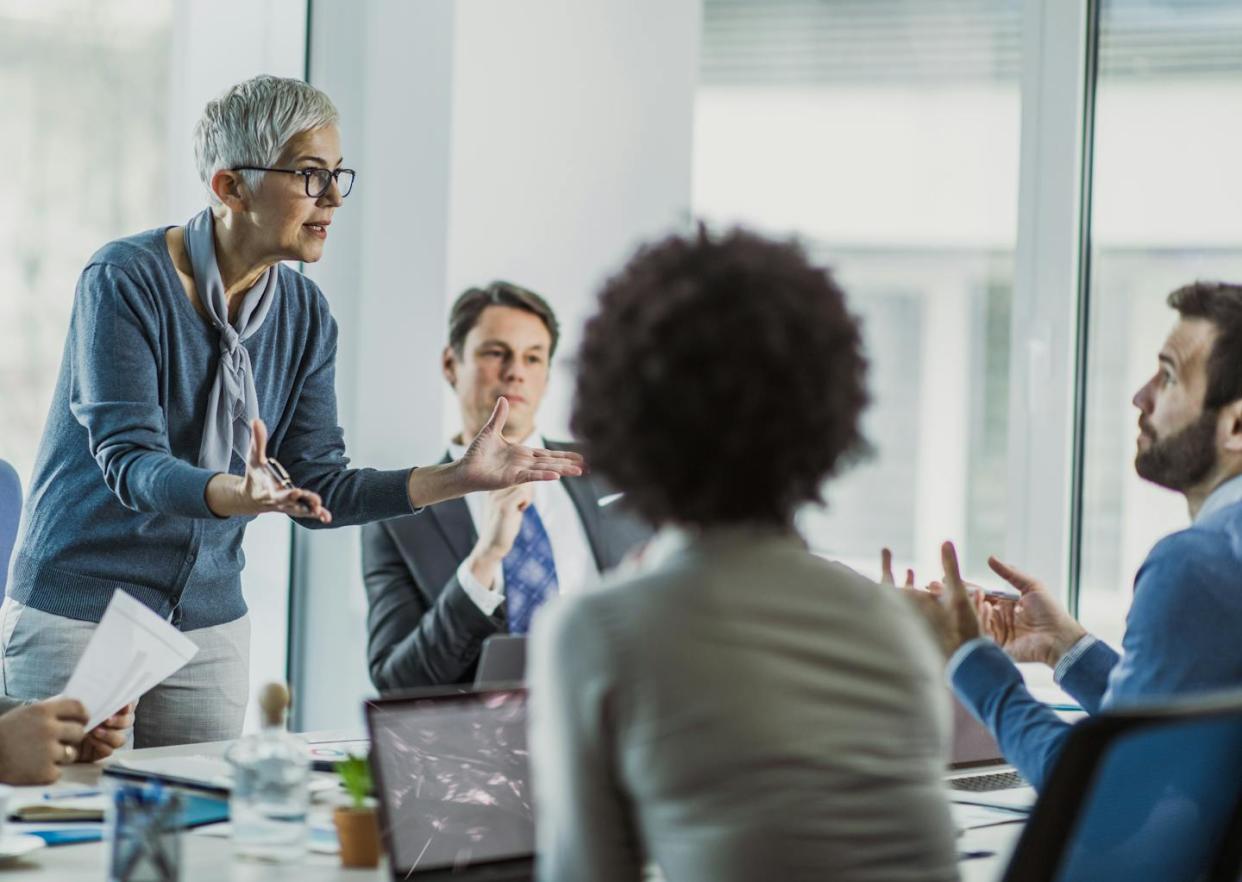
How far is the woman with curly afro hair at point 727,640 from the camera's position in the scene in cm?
99

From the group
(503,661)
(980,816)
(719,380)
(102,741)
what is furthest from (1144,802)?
(503,661)

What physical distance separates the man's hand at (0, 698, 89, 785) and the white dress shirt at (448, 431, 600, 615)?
1435mm

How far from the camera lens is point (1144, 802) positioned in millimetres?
1174

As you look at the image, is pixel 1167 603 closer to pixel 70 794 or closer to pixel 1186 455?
pixel 1186 455

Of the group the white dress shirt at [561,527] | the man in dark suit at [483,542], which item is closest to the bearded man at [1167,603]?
the man in dark suit at [483,542]

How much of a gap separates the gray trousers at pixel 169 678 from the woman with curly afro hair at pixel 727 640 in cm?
143

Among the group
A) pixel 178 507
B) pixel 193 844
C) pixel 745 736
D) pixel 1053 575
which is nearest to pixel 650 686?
pixel 745 736

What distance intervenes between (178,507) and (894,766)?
129 centimetres

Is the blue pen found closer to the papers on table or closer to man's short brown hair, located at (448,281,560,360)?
the papers on table

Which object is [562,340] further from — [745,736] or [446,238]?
[745,736]

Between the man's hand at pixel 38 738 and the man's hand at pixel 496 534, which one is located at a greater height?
the man's hand at pixel 496 534

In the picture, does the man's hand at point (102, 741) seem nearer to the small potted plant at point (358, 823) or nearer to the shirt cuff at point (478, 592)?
the small potted plant at point (358, 823)

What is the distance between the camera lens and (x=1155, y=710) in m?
1.05

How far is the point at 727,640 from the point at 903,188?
8.03m
